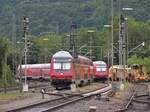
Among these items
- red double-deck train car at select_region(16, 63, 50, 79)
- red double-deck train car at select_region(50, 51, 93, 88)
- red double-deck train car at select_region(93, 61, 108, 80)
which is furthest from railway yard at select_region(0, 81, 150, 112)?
red double-deck train car at select_region(16, 63, 50, 79)

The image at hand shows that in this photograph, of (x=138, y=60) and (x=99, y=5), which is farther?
(x=99, y=5)

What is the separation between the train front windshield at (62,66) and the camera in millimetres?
55250

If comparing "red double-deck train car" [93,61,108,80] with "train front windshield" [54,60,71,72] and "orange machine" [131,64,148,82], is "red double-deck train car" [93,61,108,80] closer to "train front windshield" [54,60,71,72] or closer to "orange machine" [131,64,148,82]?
"orange machine" [131,64,148,82]

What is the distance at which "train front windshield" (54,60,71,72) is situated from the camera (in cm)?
5525

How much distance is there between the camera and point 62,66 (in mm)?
55344

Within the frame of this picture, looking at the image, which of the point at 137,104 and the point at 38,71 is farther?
the point at 38,71

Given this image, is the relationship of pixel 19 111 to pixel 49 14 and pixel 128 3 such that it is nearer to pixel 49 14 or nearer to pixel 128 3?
pixel 128 3

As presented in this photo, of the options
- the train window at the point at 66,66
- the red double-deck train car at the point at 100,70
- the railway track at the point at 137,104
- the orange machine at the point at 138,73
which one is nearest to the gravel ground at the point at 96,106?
the railway track at the point at 137,104

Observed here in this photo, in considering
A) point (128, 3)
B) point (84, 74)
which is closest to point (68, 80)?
point (84, 74)

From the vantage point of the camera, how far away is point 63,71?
181ft

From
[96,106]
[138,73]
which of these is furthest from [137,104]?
[138,73]

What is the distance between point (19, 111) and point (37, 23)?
4005 inches

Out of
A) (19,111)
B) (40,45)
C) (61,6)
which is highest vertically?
(61,6)

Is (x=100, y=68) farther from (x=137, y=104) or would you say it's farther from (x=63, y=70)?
(x=137, y=104)
